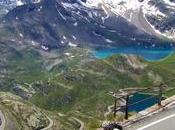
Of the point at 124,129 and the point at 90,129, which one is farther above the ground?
the point at 124,129

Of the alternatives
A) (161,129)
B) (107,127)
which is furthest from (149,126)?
(107,127)

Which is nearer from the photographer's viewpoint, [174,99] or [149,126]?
[149,126]

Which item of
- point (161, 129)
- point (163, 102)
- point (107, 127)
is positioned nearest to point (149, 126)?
point (161, 129)

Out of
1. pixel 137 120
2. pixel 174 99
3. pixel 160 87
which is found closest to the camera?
pixel 137 120

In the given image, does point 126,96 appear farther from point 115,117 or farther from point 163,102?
point 163,102

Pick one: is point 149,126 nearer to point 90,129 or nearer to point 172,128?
point 172,128

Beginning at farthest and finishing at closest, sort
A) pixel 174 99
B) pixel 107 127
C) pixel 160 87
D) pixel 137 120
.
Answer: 1. pixel 174 99
2. pixel 160 87
3. pixel 137 120
4. pixel 107 127

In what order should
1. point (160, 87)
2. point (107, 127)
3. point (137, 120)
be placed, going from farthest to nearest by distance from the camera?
point (160, 87) → point (137, 120) → point (107, 127)

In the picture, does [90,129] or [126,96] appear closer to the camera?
[126,96]

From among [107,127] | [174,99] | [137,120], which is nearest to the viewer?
[107,127]
